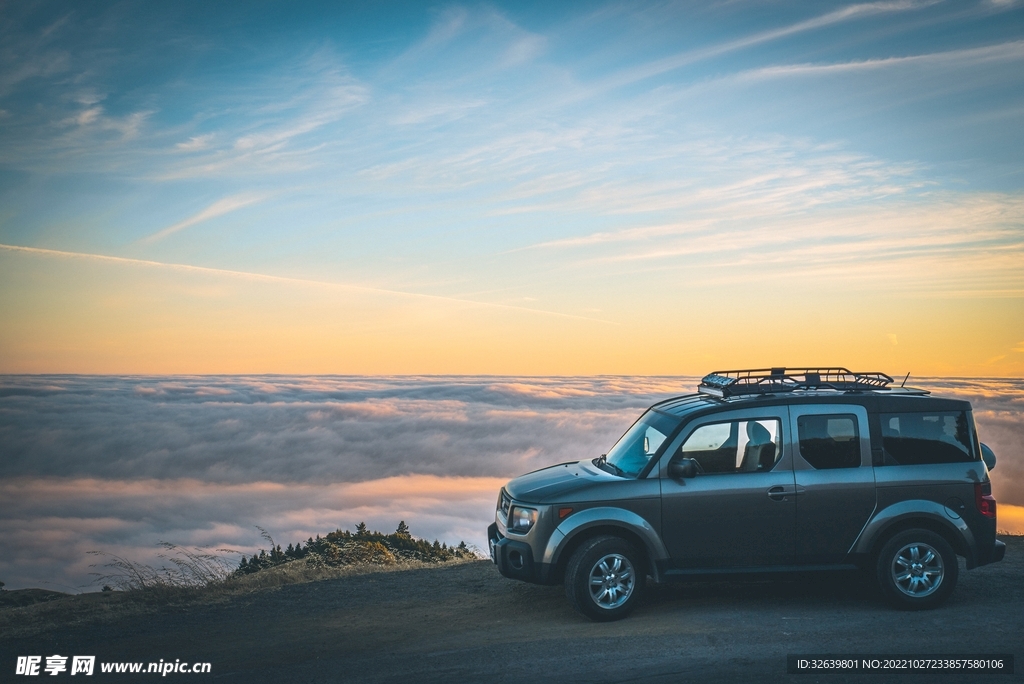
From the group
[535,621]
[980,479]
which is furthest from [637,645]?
[980,479]

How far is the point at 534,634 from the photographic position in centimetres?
784

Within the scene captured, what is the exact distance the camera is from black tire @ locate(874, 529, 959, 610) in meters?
8.27

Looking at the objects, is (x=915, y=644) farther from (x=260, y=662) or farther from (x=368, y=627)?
(x=260, y=662)

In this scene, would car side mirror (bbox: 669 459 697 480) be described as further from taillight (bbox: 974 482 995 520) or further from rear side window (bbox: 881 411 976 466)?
taillight (bbox: 974 482 995 520)

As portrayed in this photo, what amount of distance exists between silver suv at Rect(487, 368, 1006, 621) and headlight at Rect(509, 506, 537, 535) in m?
0.02

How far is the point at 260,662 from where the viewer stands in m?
7.38

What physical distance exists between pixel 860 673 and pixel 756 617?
1.60 meters

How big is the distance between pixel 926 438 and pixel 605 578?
363 cm

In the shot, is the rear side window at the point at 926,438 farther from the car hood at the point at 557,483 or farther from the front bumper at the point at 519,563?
the front bumper at the point at 519,563

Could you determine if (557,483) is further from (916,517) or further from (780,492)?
(916,517)

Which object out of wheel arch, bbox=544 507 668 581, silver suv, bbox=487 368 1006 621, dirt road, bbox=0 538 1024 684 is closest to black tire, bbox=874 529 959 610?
silver suv, bbox=487 368 1006 621

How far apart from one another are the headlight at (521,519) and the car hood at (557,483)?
10 cm

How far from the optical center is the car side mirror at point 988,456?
8.66 metres

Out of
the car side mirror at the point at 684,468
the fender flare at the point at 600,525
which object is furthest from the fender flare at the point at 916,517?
the fender flare at the point at 600,525
